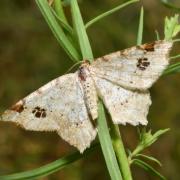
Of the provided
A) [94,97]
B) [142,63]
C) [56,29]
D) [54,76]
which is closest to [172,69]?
[142,63]

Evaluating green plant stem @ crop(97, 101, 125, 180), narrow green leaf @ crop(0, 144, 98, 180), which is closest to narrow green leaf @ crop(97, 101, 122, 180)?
green plant stem @ crop(97, 101, 125, 180)

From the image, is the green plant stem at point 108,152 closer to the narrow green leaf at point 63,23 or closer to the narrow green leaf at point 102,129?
the narrow green leaf at point 102,129

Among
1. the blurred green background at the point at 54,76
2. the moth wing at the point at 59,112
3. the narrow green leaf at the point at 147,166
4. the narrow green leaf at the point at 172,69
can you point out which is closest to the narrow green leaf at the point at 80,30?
the moth wing at the point at 59,112

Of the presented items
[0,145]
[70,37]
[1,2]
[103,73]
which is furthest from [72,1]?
[1,2]

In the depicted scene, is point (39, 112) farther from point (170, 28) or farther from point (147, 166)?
point (170, 28)

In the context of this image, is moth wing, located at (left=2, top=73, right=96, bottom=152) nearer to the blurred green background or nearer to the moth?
the moth

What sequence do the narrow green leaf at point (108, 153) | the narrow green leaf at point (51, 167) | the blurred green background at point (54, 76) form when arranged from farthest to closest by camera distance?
1. the blurred green background at point (54, 76)
2. the narrow green leaf at point (51, 167)
3. the narrow green leaf at point (108, 153)
